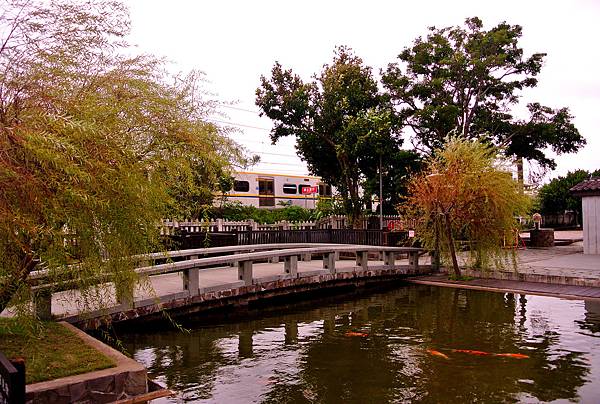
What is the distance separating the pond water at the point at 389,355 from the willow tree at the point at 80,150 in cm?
231

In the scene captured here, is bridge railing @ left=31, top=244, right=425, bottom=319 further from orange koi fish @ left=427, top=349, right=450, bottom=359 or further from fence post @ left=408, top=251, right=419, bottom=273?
orange koi fish @ left=427, top=349, right=450, bottom=359

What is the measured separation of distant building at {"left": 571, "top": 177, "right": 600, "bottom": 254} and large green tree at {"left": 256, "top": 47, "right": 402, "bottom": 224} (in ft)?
27.5

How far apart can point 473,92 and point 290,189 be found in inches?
584

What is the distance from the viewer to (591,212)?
71.3 ft

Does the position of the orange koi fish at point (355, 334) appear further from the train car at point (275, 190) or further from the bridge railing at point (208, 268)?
the train car at point (275, 190)

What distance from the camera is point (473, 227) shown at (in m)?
15.9

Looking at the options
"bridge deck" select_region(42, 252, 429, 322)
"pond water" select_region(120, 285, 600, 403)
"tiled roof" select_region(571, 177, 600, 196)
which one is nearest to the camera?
"pond water" select_region(120, 285, 600, 403)

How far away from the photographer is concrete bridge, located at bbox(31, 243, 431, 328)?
26.9 feet

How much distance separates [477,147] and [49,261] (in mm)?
13324

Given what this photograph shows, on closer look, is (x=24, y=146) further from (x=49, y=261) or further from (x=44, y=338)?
(x=44, y=338)

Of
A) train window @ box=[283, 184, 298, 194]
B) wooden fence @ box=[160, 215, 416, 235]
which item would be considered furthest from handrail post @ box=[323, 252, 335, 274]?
train window @ box=[283, 184, 298, 194]

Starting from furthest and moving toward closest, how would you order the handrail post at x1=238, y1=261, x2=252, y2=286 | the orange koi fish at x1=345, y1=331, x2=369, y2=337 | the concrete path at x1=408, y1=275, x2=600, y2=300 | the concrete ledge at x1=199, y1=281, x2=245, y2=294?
1. the concrete path at x1=408, y1=275, x2=600, y2=300
2. the handrail post at x1=238, y1=261, x2=252, y2=286
3. the concrete ledge at x1=199, y1=281, x2=245, y2=294
4. the orange koi fish at x1=345, y1=331, x2=369, y2=337

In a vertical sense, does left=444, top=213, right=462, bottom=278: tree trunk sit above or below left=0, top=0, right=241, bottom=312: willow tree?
below

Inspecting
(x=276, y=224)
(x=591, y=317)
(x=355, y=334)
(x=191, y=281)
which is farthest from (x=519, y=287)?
(x=276, y=224)
